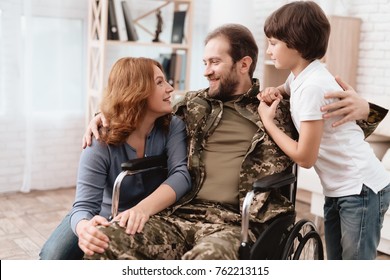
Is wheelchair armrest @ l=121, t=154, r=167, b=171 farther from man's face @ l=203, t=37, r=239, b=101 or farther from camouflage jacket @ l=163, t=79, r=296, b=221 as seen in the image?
man's face @ l=203, t=37, r=239, b=101

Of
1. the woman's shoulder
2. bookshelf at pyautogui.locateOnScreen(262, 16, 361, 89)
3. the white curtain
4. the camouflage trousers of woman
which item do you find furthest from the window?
the camouflage trousers of woman

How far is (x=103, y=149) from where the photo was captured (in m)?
1.80

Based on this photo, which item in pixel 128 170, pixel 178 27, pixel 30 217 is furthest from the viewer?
pixel 178 27

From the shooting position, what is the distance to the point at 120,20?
11.6ft

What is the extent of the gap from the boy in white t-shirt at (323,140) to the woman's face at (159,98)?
362 millimetres

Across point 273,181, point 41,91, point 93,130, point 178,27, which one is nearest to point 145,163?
point 93,130

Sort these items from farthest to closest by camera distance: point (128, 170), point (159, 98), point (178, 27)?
point (178, 27) < point (159, 98) < point (128, 170)

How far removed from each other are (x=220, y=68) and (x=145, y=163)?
1.53 ft

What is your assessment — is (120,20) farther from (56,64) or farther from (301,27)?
(301,27)

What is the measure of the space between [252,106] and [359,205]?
54cm

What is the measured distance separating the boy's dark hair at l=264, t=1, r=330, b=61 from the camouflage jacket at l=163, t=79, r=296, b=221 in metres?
0.28

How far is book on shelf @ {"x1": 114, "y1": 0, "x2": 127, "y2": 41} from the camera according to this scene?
3504 mm

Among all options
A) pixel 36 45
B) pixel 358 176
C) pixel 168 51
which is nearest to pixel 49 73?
pixel 36 45
